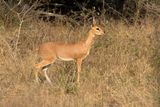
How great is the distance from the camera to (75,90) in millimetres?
9828

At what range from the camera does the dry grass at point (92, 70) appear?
934 cm

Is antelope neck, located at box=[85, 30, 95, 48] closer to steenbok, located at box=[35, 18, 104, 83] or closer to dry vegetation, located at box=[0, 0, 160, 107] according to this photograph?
steenbok, located at box=[35, 18, 104, 83]

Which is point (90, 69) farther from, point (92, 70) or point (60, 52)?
point (60, 52)

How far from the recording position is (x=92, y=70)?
439 inches

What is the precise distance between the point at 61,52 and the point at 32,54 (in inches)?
39.2

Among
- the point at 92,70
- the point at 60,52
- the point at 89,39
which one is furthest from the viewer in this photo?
the point at 89,39

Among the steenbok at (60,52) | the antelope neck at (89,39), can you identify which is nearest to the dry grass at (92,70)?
the steenbok at (60,52)

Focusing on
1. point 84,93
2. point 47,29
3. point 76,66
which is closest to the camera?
point 84,93

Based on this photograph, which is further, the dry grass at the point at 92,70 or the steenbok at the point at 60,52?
the steenbok at the point at 60,52

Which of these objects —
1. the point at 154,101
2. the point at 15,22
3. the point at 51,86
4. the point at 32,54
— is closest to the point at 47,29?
the point at 15,22

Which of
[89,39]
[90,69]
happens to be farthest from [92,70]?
[89,39]

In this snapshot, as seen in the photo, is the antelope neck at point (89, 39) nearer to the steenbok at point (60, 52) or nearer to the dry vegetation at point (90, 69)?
the steenbok at point (60, 52)

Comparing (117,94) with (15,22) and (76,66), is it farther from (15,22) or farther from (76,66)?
(15,22)

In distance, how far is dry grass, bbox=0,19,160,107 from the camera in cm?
934
